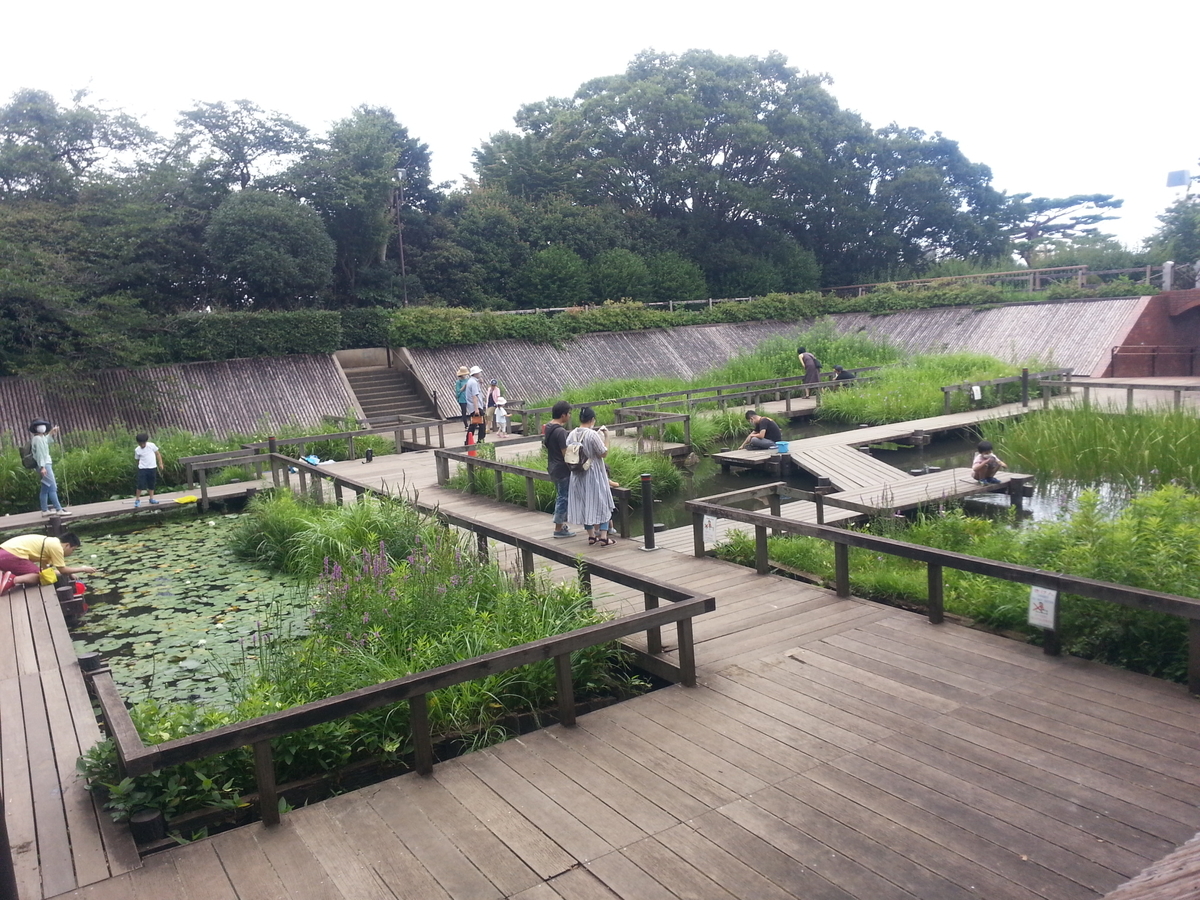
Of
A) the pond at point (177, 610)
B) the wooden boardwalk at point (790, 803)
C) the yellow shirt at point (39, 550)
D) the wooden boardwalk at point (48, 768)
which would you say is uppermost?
the yellow shirt at point (39, 550)

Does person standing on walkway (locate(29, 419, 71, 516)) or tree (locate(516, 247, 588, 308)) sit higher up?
tree (locate(516, 247, 588, 308))

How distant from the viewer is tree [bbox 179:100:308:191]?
71.4 ft

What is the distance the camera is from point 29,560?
7.95 metres

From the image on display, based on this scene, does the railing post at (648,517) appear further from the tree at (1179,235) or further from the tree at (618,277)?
the tree at (1179,235)

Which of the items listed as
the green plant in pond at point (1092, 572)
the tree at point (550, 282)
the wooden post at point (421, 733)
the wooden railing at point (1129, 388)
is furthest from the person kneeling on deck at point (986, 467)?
the tree at point (550, 282)

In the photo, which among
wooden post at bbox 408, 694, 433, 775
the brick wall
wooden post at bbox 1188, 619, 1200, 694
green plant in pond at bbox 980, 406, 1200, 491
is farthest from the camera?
the brick wall

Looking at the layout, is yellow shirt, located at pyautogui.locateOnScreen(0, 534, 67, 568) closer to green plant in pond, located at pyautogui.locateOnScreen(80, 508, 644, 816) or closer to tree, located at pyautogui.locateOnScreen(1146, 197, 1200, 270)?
green plant in pond, located at pyautogui.locateOnScreen(80, 508, 644, 816)

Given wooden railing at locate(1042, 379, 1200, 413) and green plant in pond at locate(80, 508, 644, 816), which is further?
wooden railing at locate(1042, 379, 1200, 413)

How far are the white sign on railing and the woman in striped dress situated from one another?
158 inches

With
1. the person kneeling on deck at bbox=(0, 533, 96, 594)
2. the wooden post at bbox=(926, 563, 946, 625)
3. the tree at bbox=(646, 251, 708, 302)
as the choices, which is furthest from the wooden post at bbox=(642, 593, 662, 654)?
the tree at bbox=(646, 251, 708, 302)

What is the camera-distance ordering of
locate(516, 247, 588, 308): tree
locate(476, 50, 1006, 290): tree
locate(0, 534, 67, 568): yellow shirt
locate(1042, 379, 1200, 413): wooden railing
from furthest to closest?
1. locate(476, 50, 1006, 290): tree
2. locate(516, 247, 588, 308): tree
3. locate(1042, 379, 1200, 413): wooden railing
4. locate(0, 534, 67, 568): yellow shirt

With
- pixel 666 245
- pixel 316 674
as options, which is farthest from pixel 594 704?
pixel 666 245

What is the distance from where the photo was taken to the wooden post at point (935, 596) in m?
5.37

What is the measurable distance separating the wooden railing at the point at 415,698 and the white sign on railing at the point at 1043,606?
1747 millimetres
